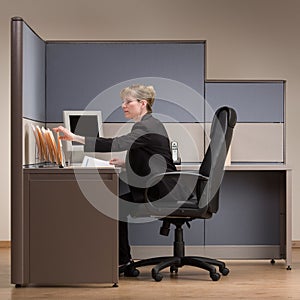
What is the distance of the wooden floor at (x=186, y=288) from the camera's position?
15.5 ft

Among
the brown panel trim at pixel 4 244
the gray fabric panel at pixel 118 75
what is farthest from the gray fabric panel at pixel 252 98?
the brown panel trim at pixel 4 244

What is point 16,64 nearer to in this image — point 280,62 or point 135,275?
point 135,275

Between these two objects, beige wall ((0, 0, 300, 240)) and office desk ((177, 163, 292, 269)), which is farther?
beige wall ((0, 0, 300, 240))

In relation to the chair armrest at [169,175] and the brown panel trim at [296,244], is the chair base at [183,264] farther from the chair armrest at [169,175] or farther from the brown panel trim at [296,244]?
the brown panel trim at [296,244]

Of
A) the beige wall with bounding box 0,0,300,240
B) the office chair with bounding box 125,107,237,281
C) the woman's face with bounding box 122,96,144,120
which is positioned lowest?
the office chair with bounding box 125,107,237,281

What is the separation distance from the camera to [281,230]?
6082 millimetres

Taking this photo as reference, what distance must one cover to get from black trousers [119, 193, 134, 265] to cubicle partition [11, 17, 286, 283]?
1.58ft

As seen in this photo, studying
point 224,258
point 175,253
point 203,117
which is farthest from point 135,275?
point 203,117

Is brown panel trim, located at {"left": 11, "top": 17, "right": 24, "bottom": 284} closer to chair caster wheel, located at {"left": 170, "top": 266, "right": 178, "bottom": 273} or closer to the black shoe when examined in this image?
the black shoe

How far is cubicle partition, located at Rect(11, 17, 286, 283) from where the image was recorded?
5.98 meters

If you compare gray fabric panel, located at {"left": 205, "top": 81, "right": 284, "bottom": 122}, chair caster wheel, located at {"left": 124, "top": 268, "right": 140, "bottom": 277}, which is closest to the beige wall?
gray fabric panel, located at {"left": 205, "top": 81, "right": 284, "bottom": 122}

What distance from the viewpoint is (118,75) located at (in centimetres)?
600

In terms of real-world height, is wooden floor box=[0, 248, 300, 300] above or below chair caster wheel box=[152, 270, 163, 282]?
below

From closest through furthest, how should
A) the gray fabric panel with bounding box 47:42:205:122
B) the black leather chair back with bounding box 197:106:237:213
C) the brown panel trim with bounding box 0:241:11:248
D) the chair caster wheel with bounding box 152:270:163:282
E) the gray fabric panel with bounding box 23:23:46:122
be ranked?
the gray fabric panel with bounding box 23:23:46:122 → the black leather chair back with bounding box 197:106:237:213 → the chair caster wheel with bounding box 152:270:163:282 → the gray fabric panel with bounding box 47:42:205:122 → the brown panel trim with bounding box 0:241:11:248
